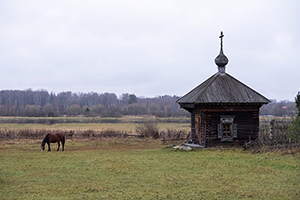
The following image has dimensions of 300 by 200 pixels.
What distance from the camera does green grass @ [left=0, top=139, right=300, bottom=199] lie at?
10.6 m

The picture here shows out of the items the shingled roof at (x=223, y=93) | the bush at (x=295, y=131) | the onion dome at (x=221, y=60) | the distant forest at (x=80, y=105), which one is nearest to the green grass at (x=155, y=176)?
the bush at (x=295, y=131)

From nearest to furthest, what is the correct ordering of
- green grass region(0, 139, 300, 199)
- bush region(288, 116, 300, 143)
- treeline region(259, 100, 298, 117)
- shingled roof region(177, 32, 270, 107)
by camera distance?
green grass region(0, 139, 300, 199), bush region(288, 116, 300, 143), shingled roof region(177, 32, 270, 107), treeline region(259, 100, 298, 117)

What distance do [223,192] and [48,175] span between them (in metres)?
6.81

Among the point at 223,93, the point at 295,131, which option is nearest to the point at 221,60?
the point at 223,93

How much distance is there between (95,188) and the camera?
1116cm

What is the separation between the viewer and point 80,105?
469 feet

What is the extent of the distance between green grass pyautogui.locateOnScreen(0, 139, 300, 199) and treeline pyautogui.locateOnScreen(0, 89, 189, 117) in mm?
75096

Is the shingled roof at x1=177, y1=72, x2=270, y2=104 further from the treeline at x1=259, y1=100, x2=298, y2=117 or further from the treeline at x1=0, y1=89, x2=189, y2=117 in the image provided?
the treeline at x1=0, y1=89, x2=189, y2=117

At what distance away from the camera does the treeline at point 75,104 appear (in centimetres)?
9856

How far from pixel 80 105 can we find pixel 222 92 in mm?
125504

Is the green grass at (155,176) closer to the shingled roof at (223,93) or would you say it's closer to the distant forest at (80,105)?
the shingled roof at (223,93)

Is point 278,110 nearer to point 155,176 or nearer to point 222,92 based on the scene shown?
point 222,92

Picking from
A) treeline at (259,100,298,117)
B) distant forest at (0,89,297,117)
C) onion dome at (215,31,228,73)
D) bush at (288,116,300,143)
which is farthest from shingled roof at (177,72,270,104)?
distant forest at (0,89,297,117)

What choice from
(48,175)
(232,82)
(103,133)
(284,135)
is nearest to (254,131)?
(284,135)
